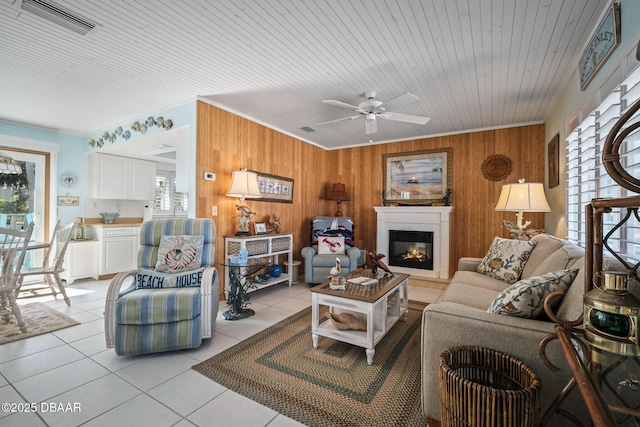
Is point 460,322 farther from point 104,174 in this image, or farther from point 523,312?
point 104,174

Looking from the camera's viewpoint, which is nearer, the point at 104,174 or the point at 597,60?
the point at 597,60

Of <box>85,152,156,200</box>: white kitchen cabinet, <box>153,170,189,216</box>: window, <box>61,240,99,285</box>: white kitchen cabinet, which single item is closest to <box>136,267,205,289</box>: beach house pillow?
<box>61,240,99,285</box>: white kitchen cabinet

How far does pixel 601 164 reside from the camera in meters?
2.08

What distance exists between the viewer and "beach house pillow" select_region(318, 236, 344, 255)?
444cm

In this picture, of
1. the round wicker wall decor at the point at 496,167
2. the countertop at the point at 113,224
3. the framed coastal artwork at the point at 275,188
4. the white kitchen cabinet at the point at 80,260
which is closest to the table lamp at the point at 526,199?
the round wicker wall decor at the point at 496,167

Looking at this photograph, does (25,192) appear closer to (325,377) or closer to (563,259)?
(325,377)

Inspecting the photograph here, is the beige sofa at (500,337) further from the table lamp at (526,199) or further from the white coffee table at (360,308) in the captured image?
the table lamp at (526,199)

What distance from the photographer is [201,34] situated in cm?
223

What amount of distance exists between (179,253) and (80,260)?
121 inches

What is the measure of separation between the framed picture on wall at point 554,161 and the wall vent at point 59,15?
4.61 m

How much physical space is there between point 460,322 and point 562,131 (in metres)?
2.96

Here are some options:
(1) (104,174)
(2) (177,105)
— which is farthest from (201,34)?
(1) (104,174)

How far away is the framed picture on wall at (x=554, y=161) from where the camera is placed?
328cm

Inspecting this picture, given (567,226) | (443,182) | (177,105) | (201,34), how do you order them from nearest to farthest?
(201,34), (567,226), (177,105), (443,182)
